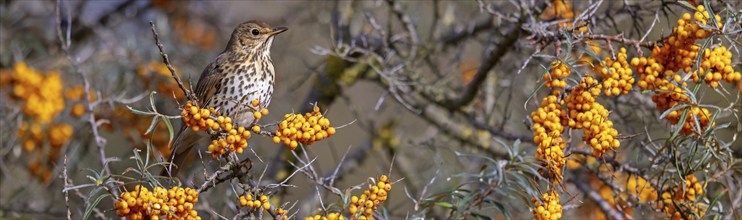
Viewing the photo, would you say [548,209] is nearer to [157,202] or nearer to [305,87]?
[157,202]

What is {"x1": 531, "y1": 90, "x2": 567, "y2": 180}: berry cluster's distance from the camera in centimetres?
239

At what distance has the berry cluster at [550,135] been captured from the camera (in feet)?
7.84

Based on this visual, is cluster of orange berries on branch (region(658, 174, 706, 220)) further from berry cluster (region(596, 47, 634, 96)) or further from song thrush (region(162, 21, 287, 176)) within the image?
song thrush (region(162, 21, 287, 176))

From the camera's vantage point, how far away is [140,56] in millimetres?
5223

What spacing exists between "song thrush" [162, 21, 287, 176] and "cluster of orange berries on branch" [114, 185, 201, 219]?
4.70 ft

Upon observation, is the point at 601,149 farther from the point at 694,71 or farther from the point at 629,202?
the point at 629,202

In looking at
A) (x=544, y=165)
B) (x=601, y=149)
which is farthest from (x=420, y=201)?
(x=601, y=149)

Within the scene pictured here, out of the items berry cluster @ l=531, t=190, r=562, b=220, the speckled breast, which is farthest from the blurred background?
berry cluster @ l=531, t=190, r=562, b=220

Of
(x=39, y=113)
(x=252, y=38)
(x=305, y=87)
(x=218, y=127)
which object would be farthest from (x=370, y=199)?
(x=305, y=87)

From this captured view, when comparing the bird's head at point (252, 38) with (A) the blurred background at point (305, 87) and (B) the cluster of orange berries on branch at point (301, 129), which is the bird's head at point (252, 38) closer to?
(A) the blurred background at point (305, 87)

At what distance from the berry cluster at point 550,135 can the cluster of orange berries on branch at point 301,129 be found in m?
0.56

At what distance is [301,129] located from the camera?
2346mm

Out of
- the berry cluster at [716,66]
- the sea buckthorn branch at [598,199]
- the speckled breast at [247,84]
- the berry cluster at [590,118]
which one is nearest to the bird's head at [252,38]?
the speckled breast at [247,84]

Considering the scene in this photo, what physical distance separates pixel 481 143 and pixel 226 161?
2402 millimetres
